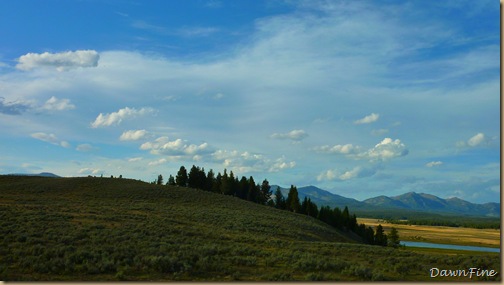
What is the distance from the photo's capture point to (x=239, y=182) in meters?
98.2

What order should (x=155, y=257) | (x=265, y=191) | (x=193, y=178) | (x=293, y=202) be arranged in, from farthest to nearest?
1. (x=265, y=191)
2. (x=193, y=178)
3. (x=293, y=202)
4. (x=155, y=257)

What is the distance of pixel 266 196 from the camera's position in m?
103

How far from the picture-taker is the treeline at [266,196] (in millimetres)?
84688

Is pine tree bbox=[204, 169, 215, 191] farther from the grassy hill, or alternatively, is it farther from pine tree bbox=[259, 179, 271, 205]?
the grassy hill

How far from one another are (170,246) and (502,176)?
56.2 feet

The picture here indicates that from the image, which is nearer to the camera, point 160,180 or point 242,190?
point 242,190

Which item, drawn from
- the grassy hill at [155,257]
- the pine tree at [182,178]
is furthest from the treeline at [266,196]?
the grassy hill at [155,257]

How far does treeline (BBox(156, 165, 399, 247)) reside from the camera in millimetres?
84688

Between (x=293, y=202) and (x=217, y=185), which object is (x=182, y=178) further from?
(x=293, y=202)

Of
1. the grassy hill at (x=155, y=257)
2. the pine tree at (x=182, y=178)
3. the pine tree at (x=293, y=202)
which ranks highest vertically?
the pine tree at (x=182, y=178)

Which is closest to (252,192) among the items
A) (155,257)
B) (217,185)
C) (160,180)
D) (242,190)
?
(242,190)

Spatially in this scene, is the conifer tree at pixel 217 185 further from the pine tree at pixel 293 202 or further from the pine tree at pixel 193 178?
the pine tree at pixel 293 202

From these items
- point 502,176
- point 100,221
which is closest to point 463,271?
point 502,176

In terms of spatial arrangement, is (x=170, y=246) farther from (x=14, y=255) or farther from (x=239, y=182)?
(x=239, y=182)
